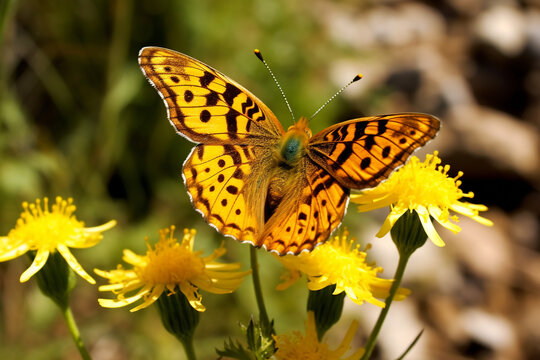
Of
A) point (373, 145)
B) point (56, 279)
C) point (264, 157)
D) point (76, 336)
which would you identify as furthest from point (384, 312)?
point (56, 279)

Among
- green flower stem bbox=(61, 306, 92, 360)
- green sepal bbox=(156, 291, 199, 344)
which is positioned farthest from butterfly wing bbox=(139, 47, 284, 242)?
green flower stem bbox=(61, 306, 92, 360)

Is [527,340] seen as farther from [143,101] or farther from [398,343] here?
[143,101]

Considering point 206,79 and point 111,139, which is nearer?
point 206,79

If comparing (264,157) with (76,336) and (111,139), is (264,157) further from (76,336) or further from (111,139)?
(111,139)

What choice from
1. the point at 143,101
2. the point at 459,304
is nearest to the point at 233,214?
the point at 143,101

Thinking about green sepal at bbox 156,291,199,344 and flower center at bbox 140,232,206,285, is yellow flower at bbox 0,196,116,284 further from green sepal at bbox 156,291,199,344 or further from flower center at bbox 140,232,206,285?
green sepal at bbox 156,291,199,344

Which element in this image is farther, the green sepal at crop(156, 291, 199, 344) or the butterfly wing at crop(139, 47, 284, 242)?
the butterfly wing at crop(139, 47, 284, 242)
